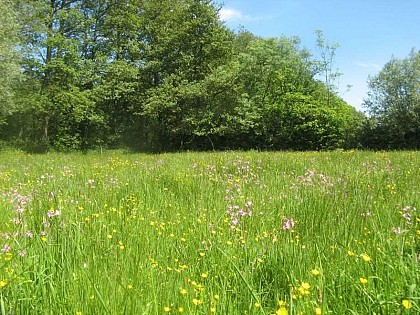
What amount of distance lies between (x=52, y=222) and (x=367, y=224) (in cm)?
312

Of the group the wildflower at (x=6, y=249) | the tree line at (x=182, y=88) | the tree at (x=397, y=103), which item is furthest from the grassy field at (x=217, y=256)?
the tree at (x=397, y=103)

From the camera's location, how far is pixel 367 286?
85.7 inches

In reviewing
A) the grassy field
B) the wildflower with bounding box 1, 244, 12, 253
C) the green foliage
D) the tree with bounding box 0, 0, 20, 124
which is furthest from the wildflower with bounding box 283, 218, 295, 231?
the green foliage

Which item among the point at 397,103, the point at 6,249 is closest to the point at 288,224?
the point at 6,249

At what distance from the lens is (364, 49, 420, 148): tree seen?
29656 millimetres

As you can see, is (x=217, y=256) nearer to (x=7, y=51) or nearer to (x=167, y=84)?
(x=7, y=51)

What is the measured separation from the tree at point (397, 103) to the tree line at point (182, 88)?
0.09 meters

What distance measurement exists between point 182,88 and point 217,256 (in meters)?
26.3

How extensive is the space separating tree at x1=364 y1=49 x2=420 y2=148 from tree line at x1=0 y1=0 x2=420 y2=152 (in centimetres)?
9

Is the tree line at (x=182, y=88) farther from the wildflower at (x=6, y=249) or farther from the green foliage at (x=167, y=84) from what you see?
the wildflower at (x=6, y=249)

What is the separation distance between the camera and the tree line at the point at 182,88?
2898 cm

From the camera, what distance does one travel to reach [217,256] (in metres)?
2.99

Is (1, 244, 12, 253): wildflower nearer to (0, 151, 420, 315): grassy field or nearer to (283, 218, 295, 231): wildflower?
(0, 151, 420, 315): grassy field

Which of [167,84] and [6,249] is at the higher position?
[167,84]
